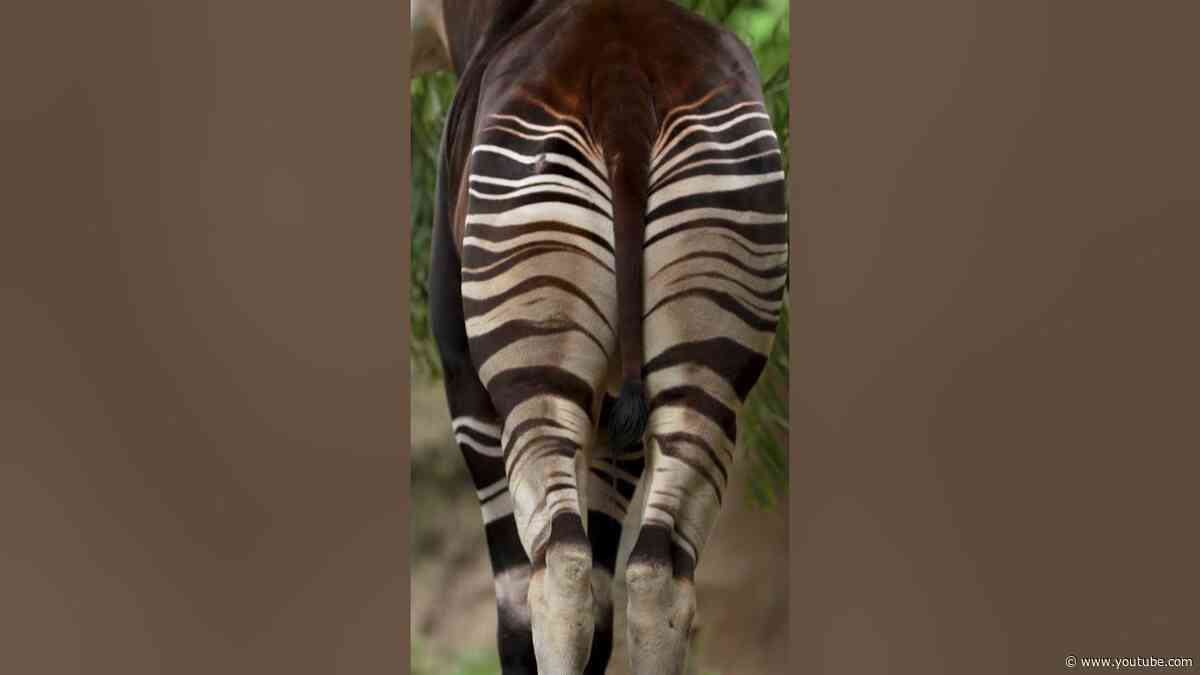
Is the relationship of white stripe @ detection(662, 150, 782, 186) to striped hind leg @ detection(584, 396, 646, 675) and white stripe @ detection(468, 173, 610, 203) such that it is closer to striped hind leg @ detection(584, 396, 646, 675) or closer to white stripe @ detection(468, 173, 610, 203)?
white stripe @ detection(468, 173, 610, 203)

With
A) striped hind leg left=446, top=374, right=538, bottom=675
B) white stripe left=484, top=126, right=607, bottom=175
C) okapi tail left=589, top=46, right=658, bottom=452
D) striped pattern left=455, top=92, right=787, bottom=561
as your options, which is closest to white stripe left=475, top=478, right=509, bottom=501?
striped hind leg left=446, top=374, right=538, bottom=675

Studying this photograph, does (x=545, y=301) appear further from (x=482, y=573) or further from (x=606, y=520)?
(x=482, y=573)

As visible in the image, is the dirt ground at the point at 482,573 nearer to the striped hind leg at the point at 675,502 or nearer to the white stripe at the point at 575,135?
the striped hind leg at the point at 675,502

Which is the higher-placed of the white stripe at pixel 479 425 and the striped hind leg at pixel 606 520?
the white stripe at pixel 479 425

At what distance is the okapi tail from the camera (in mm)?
4039

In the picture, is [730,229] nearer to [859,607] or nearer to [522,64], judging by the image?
[522,64]

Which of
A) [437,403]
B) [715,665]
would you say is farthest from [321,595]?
[715,665]

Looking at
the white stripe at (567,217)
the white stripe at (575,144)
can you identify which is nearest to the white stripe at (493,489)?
the white stripe at (567,217)

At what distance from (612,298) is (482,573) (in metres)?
0.69

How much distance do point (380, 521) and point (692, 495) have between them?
3.24 ft

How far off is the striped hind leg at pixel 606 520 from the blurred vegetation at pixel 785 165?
26cm

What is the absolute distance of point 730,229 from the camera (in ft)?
13.5

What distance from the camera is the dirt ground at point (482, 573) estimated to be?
436 centimetres

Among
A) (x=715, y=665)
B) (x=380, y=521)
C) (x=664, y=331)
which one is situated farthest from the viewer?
(x=380, y=521)
